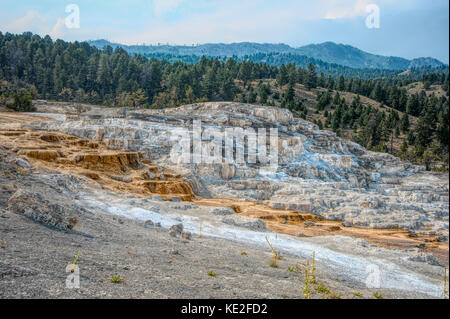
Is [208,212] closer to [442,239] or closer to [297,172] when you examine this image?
[442,239]

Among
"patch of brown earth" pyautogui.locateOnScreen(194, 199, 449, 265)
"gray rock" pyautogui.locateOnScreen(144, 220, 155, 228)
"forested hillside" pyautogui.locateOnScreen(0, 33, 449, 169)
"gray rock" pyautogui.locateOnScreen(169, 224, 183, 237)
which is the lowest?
"patch of brown earth" pyautogui.locateOnScreen(194, 199, 449, 265)

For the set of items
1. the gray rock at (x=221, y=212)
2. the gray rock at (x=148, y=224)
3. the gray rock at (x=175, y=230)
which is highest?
the gray rock at (x=175, y=230)

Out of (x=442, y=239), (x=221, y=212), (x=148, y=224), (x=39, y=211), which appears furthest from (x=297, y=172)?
(x=39, y=211)

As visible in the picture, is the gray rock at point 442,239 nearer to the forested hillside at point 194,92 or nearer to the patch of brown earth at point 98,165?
the patch of brown earth at point 98,165

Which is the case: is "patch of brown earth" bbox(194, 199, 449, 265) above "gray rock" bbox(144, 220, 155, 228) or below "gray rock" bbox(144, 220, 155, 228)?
below

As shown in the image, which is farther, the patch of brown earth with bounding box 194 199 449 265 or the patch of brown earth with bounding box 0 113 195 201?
the patch of brown earth with bounding box 0 113 195 201

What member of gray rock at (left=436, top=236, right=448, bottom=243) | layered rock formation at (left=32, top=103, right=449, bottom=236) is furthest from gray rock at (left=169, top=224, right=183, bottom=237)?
gray rock at (left=436, top=236, right=448, bottom=243)

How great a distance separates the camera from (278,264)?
11.3 meters

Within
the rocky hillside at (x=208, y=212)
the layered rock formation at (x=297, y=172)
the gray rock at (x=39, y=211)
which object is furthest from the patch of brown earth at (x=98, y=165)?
the gray rock at (x=39, y=211)

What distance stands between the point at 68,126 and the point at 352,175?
37.9m

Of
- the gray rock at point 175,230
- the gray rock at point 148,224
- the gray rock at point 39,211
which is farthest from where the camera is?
the gray rock at point 148,224

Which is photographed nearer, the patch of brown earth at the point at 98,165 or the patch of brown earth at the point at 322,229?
the patch of brown earth at the point at 322,229

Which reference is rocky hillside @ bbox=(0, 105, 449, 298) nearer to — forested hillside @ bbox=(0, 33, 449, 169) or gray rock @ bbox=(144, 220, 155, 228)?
gray rock @ bbox=(144, 220, 155, 228)

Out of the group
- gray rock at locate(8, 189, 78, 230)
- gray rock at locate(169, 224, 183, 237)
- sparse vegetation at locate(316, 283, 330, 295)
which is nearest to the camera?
sparse vegetation at locate(316, 283, 330, 295)
